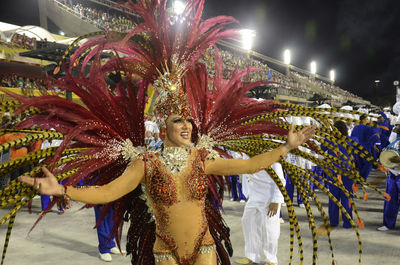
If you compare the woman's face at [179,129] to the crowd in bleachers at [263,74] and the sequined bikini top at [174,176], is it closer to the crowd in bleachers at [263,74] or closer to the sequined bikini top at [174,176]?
the sequined bikini top at [174,176]

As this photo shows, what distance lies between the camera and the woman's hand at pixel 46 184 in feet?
5.16

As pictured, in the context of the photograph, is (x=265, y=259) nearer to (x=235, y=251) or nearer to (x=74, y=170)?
(x=235, y=251)

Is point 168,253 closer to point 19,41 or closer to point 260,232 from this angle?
point 260,232

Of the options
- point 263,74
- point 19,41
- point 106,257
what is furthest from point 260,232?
point 19,41

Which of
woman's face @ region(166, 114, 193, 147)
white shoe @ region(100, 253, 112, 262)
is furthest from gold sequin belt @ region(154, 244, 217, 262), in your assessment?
white shoe @ region(100, 253, 112, 262)

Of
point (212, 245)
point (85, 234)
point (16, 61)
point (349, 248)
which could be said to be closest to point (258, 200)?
point (349, 248)

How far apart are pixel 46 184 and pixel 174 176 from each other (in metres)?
0.79

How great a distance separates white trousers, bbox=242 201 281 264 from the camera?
167 inches

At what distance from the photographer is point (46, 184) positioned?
1629 millimetres

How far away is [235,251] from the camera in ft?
16.0

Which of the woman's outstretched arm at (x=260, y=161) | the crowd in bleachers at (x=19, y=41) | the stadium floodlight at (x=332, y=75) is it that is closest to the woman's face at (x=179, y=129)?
the woman's outstretched arm at (x=260, y=161)

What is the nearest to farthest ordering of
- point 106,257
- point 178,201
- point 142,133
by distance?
point 178,201
point 142,133
point 106,257

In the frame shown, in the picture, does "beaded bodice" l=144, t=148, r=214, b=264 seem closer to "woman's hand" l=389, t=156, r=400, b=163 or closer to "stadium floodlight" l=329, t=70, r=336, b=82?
"woman's hand" l=389, t=156, r=400, b=163

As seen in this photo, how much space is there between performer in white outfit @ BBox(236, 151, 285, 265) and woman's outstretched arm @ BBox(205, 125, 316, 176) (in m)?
2.05
